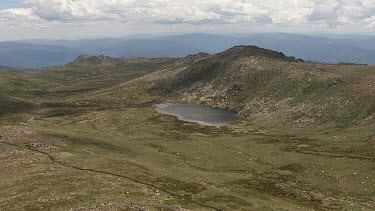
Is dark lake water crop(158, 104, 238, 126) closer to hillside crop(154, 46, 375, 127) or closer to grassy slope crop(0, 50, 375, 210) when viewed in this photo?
grassy slope crop(0, 50, 375, 210)

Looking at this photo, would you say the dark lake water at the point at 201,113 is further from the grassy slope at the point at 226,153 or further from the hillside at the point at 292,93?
the hillside at the point at 292,93

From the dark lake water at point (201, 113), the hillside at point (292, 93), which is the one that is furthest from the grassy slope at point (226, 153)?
the dark lake water at point (201, 113)

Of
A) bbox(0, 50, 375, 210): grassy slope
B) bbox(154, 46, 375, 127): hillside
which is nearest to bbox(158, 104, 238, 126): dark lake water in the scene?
bbox(0, 50, 375, 210): grassy slope

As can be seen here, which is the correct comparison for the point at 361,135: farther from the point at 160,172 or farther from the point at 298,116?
the point at 160,172

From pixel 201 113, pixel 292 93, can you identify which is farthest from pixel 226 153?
pixel 292 93

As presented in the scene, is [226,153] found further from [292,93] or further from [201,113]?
[292,93]

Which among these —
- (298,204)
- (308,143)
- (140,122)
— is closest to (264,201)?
(298,204)
